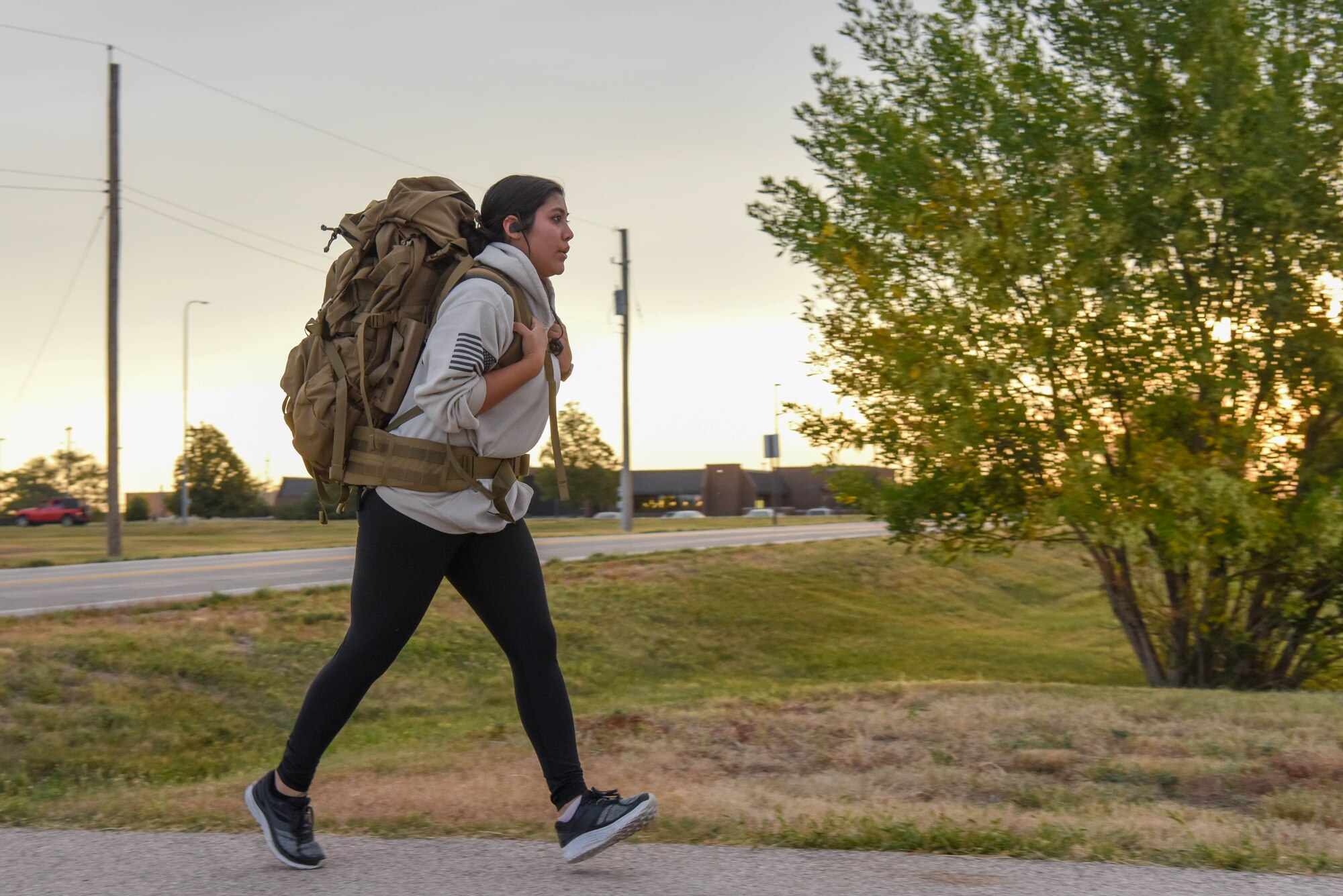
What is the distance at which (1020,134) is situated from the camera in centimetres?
1088

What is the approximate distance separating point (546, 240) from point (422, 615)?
3.62ft

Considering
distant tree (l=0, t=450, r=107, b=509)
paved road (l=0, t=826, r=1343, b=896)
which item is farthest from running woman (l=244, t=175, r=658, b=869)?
distant tree (l=0, t=450, r=107, b=509)

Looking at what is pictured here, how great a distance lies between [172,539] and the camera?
1592 inches

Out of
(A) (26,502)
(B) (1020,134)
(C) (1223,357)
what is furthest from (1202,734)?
(A) (26,502)

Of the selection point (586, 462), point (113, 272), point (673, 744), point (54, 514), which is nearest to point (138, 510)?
point (54, 514)

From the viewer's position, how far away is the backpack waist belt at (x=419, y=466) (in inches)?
136

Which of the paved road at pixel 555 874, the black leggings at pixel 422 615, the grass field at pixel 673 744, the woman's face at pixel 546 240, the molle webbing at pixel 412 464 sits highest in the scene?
the woman's face at pixel 546 240

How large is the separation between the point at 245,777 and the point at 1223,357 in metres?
7.65

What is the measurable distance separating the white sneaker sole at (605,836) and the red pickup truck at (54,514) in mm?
64601

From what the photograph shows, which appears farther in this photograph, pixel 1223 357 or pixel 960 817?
pixel 1223 357

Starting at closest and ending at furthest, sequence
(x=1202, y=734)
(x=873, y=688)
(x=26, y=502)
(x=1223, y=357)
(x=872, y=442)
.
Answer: (x=1202, y=734) → (x=873, y=688) → (x=1223, y=357) → (x=872, y=442) → (x=26, y=502)

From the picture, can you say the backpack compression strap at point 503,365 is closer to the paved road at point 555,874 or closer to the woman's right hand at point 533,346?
the woman's right hand at point 533,346

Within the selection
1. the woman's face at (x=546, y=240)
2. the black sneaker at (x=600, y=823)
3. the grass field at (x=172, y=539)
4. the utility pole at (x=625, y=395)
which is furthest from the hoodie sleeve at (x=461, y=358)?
the utility pole at (x=625, y=395)

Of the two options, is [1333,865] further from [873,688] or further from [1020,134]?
[1020,134]
